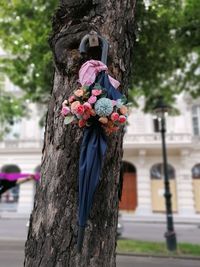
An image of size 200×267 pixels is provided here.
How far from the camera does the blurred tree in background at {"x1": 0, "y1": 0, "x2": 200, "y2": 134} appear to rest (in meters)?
9.66

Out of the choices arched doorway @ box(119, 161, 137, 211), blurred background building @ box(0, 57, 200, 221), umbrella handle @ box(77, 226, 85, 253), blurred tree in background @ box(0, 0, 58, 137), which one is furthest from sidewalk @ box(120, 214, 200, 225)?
umbrella handle @ box(77, 226, 85, 253)

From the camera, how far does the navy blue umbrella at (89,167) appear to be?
180 cm

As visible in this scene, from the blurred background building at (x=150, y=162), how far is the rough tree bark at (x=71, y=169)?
2007 cm

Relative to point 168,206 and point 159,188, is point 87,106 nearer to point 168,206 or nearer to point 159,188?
point 168,206

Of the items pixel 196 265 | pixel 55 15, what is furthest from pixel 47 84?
pixel 55 15

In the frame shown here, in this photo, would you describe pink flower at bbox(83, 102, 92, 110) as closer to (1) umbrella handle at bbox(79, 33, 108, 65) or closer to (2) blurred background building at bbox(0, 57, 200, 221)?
(1) umbrella handle at bbox(79, 33, 108, 65)

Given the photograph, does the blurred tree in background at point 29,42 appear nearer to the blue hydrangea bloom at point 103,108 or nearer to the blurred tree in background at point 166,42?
the blurred tree in background at point 166,42

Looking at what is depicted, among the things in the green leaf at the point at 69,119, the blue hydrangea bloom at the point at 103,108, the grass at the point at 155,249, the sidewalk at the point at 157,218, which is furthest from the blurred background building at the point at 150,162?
the blue hydrangea bloom at the point at 103,108

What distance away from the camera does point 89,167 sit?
5.91 ft

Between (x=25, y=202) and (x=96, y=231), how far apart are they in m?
23.7

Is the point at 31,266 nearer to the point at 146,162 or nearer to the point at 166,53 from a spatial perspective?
the point at 166,53

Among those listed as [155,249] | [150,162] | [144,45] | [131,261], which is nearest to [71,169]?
[131,261]

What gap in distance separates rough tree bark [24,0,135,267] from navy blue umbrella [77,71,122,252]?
0.16 metres

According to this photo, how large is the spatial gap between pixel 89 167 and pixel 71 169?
0.92 feet
